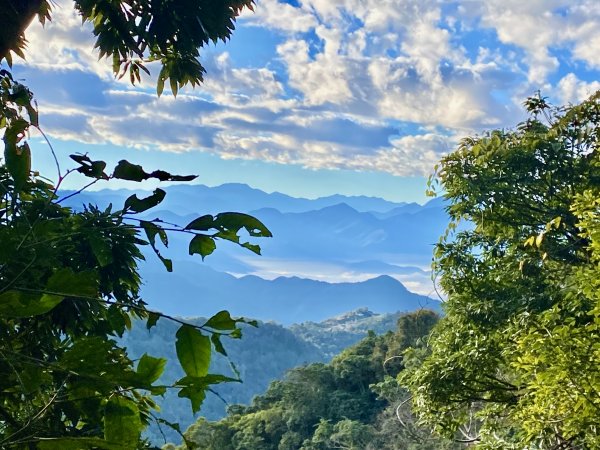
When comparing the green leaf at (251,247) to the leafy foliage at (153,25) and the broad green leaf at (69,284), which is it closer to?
the broad green leaf at (69,284)

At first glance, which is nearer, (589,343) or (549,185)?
(589,343)

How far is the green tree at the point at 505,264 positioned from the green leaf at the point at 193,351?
5.50 meters

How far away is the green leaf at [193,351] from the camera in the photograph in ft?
2.24

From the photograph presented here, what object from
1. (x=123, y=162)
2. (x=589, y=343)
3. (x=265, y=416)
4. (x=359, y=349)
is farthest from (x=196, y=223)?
(x=359, y=349)

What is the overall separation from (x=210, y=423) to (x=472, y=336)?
2871 cm

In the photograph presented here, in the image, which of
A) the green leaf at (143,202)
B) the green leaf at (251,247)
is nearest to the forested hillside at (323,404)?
the green leaf at (251,247)

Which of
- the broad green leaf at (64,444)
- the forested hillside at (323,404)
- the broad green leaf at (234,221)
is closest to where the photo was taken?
the broad green leaf at (64,444)

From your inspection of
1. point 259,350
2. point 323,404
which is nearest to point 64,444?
point 323,404

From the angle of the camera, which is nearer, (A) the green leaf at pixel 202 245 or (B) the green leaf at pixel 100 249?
(A) the green leaf at pixel 202 245

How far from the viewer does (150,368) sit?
22.8 inches

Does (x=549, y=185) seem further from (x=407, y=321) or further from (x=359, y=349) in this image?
(x=359, y=349)

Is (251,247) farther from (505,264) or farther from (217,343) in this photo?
(505,264)

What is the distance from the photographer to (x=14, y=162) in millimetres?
662

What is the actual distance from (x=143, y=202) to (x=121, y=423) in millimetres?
284
